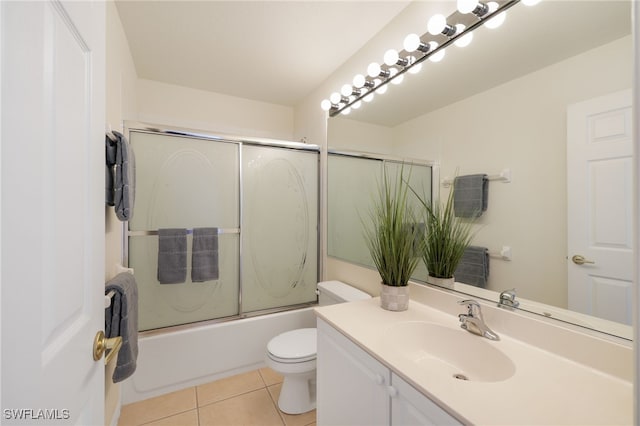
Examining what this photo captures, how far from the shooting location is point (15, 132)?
1.27 feet

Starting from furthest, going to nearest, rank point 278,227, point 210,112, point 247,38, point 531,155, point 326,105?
point 210,112 → point 278,227 → point 326,105 → point 247,38 → point 531,155

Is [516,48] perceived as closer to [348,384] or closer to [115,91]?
[348,384]

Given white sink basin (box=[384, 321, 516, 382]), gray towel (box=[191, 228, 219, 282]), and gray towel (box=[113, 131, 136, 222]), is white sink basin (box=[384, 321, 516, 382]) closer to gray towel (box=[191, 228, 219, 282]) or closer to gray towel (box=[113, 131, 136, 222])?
gray towel (box=[113, 131, 136, 222])

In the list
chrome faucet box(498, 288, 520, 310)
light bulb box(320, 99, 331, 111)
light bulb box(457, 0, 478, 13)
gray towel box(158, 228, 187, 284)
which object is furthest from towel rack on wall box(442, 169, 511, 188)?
gray towel box(158, 228, 187, 284)

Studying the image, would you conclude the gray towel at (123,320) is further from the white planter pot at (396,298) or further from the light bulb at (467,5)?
the light bulb at (467,5)

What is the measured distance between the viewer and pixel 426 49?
4.59 feet

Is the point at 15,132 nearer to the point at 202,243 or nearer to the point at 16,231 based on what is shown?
the point at 16,231

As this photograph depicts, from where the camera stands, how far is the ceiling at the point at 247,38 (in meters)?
1.55

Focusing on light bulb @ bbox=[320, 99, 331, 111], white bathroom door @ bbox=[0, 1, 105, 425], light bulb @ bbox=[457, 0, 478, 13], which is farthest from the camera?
light bulb @ bbox=[320, 99, 331, 111]

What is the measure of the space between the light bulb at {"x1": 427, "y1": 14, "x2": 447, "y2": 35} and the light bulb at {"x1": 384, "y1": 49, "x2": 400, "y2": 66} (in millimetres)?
260

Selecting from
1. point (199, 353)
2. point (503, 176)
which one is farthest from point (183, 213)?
point (503, 176)

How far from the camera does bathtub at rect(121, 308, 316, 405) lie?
175 centimetres

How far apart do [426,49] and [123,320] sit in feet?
6.55

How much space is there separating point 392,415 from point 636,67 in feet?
3.40
